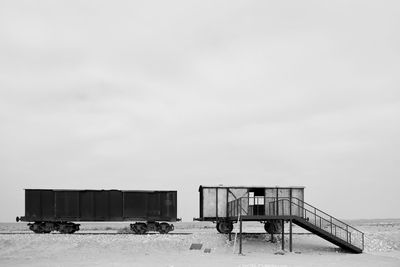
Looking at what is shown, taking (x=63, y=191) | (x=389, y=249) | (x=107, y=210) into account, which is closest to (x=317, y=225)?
(x=389, y=249)

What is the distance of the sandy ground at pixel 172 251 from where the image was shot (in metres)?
27.5

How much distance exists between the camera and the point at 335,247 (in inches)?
1351

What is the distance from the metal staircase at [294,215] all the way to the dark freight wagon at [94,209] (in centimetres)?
562

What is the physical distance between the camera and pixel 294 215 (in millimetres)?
32875

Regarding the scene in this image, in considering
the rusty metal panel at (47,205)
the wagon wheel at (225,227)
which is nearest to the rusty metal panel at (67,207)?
the rusty metal panel at (47,205)

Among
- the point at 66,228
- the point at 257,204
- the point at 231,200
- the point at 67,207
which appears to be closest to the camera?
the point at 257,204

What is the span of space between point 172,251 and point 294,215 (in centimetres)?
852

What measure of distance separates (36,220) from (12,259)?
321 inches

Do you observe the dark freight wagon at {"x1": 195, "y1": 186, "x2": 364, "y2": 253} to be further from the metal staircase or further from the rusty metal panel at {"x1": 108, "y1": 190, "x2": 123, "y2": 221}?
the rusty metal panel at {"x1": 108, "y1": 190, "x2": 123, "y2": 221}

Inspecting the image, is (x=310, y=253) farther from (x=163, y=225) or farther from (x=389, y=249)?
(x=163, y=225)

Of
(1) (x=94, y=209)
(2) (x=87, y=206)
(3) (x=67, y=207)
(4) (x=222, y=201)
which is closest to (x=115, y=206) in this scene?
(1) (x=94, y=209)

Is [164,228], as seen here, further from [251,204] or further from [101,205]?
[251,204]

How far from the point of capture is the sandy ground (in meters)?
27.5

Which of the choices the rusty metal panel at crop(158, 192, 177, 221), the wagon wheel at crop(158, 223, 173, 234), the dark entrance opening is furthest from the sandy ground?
the rusty metal panel at crop(158, 192, 177, 221)
